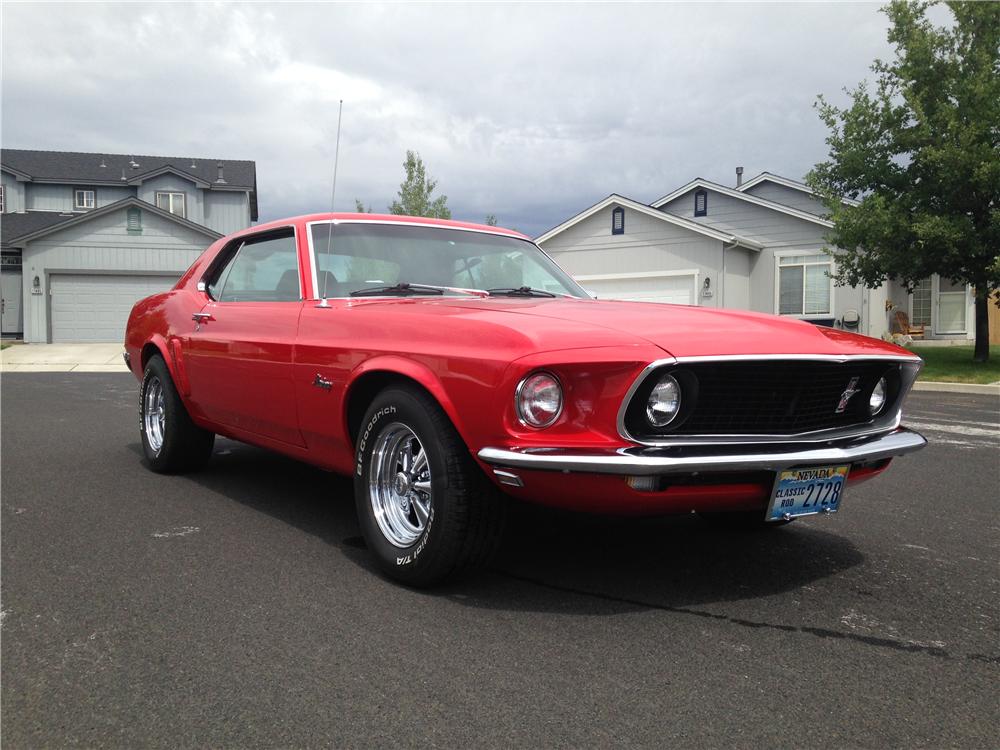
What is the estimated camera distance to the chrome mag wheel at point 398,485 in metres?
3.34

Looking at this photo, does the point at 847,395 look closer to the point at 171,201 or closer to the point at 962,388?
the point at 962,388

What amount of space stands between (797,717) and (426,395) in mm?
1661

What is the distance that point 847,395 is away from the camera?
338 cm

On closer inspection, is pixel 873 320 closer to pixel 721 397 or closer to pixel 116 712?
pixel 721 397

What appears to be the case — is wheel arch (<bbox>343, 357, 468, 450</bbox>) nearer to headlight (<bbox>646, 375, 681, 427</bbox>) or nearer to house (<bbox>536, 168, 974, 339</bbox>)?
headlight (<bbox>646, 375, 681, 427</bbox>)

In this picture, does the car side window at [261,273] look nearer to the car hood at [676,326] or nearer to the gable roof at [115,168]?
the car hood at [676,326]

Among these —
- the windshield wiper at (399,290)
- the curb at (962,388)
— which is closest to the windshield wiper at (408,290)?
the windshield wiper at (399,290)

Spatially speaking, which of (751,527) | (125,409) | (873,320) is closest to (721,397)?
(751,527)

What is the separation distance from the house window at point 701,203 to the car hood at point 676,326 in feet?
77.7

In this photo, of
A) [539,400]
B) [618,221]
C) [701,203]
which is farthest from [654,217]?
[539,400]

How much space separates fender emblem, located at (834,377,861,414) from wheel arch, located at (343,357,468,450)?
1500 millimetres

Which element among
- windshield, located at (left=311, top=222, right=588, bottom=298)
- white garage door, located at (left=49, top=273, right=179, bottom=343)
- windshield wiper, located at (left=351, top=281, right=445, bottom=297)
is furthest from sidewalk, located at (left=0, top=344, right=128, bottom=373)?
windshield wiper, located at (left=351, top=281, right=445, bottom=297)

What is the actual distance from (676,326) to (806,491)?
2.47ft

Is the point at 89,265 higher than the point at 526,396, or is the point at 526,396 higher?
the point at 89,265
